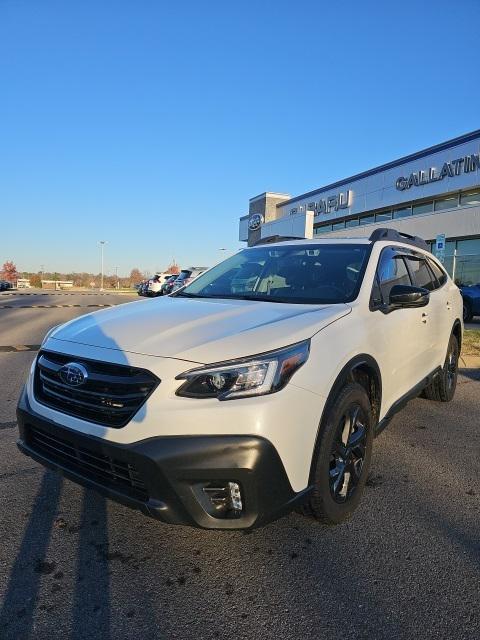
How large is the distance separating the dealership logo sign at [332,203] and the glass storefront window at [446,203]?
8189 mm

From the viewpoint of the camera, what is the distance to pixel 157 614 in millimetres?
2059

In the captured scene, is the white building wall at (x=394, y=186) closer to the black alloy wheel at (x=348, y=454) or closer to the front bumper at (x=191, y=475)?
the black alloy wheel at (x=348, y=454)

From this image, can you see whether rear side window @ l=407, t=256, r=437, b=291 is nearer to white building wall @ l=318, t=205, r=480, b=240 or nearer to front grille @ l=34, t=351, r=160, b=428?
front grille @ l=34, t=351, r=160, b=428

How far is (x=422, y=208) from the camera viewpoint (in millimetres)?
28688

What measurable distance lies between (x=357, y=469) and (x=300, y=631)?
1.12 metres

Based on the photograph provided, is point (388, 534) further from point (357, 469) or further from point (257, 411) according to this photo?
point (257, 411)

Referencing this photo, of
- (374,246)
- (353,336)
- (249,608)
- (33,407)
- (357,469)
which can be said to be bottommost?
(249,608)

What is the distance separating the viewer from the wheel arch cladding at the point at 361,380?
2466 mm

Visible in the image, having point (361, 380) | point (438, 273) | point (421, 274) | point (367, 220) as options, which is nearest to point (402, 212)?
point (367, 220)

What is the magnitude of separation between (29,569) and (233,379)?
1.37 meters

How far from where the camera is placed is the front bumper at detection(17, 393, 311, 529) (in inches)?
83.0

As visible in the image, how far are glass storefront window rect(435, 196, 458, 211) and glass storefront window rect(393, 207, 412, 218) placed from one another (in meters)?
2.38

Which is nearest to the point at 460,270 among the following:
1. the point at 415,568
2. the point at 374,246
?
the point at 374,246

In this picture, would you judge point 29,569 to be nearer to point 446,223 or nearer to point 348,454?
point 348,454
